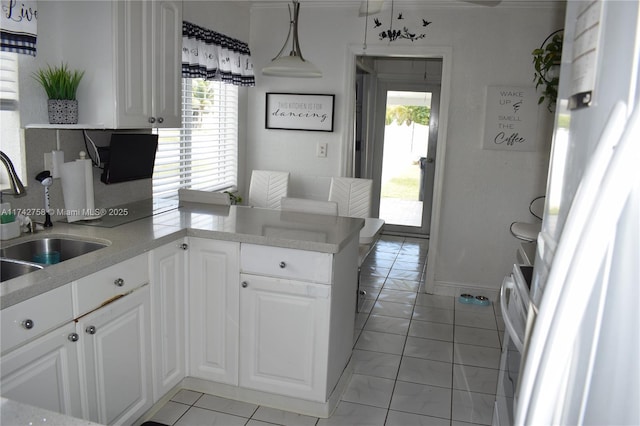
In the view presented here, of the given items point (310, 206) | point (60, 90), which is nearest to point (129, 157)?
point (60, 90)

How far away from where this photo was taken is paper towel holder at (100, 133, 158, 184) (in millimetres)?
2947

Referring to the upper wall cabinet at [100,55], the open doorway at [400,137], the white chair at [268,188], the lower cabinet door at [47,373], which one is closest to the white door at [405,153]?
the open doorway at [400,137]

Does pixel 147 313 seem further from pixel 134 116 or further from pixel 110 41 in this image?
pixel 110 41

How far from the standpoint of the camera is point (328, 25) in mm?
4719

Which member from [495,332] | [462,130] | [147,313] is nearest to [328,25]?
[462,130]

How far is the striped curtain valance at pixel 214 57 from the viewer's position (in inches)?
151

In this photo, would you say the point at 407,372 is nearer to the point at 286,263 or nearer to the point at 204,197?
the point at 286,263

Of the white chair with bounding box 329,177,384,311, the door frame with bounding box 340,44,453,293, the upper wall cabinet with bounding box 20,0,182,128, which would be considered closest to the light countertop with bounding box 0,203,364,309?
the upper wall cabinet with bounding box 20,0,182,128

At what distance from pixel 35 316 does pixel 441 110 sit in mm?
3545

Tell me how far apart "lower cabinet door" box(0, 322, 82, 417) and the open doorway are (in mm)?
4740

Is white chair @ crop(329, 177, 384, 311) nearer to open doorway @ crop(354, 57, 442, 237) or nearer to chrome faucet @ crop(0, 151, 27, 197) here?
open doorway @ crop(354, 57, 442, 237)

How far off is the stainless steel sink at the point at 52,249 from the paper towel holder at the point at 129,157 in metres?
0.57

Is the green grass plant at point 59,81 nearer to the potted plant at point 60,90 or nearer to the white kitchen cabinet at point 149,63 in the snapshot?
the potted plant at point 60,90

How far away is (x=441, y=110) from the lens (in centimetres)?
446
